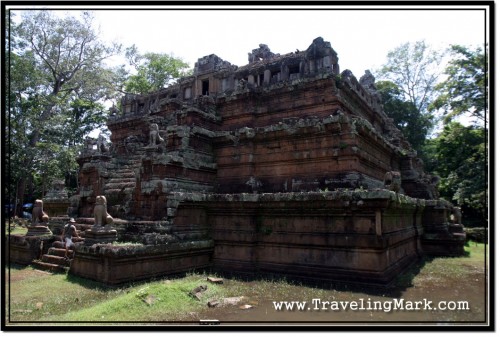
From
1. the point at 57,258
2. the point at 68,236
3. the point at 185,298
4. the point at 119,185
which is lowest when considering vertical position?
the point at 185,298

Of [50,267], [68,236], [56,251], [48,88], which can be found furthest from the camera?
[48,88]

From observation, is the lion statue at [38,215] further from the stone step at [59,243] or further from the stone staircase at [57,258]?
the stone step at [59,243]

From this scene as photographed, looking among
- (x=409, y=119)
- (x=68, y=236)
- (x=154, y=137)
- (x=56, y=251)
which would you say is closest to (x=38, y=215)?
(x=56, y=251)

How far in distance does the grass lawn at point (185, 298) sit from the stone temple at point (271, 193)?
580 millimetres

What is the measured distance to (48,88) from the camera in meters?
32.0

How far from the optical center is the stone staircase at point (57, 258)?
10.8 metres

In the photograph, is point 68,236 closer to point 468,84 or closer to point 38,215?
point 38,215

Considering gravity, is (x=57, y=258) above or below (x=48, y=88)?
below

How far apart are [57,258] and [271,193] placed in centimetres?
692

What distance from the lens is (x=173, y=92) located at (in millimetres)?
21219

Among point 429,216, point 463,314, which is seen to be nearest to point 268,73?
point 429,216

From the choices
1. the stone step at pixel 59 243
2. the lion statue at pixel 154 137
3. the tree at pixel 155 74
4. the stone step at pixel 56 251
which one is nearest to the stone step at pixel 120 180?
the lion statue at pixel 154 137

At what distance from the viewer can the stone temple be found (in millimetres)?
9375

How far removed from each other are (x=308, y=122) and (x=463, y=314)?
6767 mm
